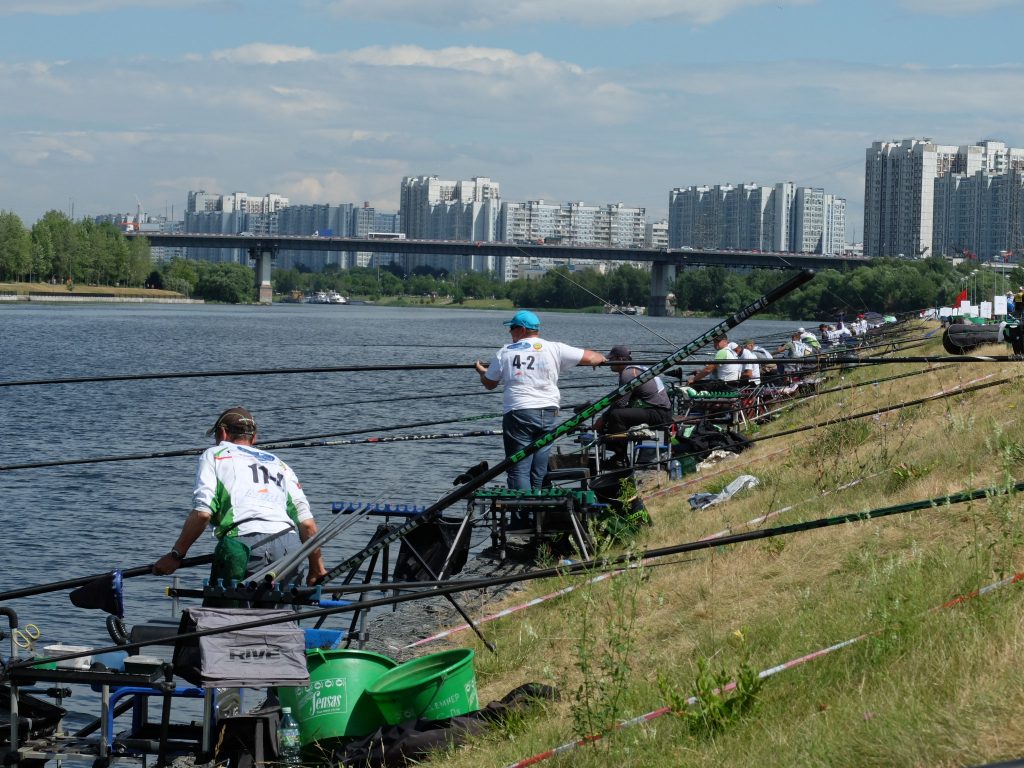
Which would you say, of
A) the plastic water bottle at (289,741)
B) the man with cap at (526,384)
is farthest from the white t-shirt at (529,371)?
the plastic water bottle at (289,741)

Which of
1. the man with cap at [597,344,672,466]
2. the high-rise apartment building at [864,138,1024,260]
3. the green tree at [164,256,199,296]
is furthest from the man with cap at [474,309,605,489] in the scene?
the green tree at [164,256,199,296]

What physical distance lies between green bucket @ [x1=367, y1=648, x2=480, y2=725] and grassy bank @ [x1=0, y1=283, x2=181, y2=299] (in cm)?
13924

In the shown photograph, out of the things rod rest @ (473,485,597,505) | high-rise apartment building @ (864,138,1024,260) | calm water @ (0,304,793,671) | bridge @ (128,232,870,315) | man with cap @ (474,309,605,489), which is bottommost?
calm water @ (0,304,793,671)

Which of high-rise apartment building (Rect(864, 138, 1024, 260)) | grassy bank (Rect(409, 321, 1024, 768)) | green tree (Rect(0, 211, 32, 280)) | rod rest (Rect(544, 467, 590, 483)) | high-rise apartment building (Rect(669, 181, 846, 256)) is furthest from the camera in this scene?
high-rise apartment building (Rect(864, 138, 1024, 260))

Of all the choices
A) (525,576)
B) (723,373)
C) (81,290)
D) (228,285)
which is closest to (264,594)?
(525,576)

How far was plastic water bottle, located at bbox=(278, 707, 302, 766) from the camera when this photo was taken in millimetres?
6184

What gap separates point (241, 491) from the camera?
6.82 meters

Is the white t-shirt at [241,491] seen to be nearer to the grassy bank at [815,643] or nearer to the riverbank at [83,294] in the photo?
the grassy bank at [815,643]

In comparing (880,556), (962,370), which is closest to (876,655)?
(880,556)

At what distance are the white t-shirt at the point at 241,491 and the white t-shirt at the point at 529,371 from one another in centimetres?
397

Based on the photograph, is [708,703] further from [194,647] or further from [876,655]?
[194,647]

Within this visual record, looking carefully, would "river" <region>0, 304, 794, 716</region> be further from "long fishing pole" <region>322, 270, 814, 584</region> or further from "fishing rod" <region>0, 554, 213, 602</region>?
"long fishing pole" <region>322, 270, 814, 584</region>

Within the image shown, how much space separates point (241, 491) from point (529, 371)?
4.27 meters

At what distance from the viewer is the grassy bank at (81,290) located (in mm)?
140250
